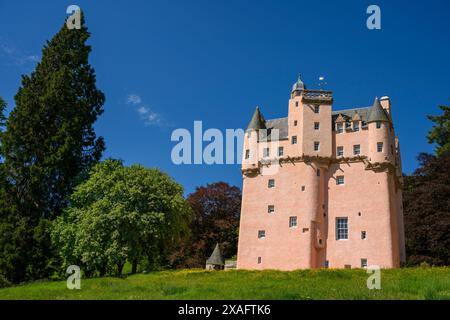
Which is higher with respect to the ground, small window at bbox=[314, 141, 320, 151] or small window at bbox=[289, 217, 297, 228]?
small window at bbox=[314, 141, 320, 151]

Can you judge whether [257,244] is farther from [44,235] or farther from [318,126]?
[44,235]

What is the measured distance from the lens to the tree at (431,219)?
1812 inches

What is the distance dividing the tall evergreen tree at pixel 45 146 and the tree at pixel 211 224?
19.2m

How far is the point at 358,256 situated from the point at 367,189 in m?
6.65

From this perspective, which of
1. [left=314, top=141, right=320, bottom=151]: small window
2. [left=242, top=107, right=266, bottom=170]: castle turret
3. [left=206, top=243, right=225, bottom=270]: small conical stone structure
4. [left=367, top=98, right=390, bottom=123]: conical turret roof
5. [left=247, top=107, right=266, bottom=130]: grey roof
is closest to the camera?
[left=367, top=98, right=390, bottom=123]: conical turret roof

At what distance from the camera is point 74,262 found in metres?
42.5

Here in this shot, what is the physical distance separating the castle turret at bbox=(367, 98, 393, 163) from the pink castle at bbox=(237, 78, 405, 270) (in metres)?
0.10

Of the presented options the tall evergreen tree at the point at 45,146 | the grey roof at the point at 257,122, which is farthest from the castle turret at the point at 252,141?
the tall evergreen tree at the point at 45,146

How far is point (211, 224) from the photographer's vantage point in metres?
66.8

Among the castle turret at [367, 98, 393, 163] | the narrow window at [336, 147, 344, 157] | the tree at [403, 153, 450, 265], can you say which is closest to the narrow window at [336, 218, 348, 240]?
the castle turret at [367, 98, 393, 163]

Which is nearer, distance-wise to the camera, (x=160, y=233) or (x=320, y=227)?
(x=160, y=233)

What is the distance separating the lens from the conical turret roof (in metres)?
47.1

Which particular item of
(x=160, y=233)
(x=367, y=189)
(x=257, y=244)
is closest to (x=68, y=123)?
(x=160, y=233)

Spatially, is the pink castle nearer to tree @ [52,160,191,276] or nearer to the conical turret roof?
the conical turret roof
